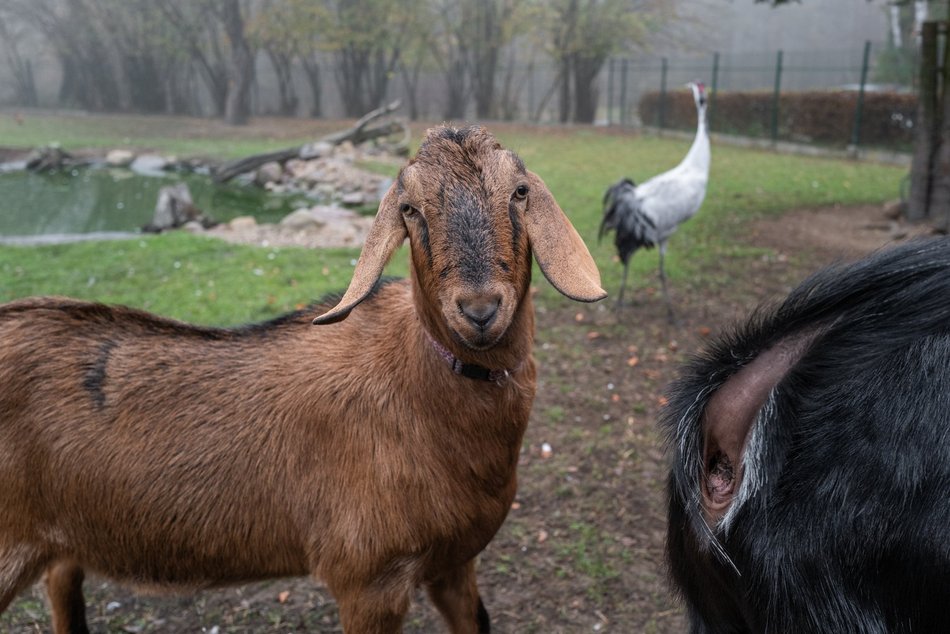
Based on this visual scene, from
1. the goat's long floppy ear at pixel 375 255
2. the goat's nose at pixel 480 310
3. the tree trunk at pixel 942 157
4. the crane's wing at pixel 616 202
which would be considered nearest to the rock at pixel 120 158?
the crane's wing at pixel 616 202

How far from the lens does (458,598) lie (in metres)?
2.72

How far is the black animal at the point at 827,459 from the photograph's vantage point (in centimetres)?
121

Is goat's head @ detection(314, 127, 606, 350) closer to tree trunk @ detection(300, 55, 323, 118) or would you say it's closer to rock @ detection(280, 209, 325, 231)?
rock @ detection(280, 209, 325, 231)

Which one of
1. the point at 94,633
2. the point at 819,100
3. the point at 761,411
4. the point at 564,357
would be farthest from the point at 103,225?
the point at 819,100

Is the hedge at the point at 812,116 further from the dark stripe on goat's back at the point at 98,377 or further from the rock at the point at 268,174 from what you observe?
the dark stripe on goat's back at the point at 98,377

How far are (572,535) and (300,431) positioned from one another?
185 centimetres

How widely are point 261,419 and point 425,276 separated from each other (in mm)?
803

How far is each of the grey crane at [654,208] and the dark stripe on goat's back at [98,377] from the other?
15.8 feet

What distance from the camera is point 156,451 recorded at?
2402mm

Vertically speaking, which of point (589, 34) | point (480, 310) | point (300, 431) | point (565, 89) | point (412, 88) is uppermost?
point (589, 34)

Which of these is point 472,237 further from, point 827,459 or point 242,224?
point 242,224

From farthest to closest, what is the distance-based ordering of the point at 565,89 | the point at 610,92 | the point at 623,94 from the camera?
the point at 565,89, the point at 610,92, the point at 623,94

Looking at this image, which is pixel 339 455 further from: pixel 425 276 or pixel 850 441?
pixel 850 441

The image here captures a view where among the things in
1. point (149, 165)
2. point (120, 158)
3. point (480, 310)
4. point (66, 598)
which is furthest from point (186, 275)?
point (120, 158)
